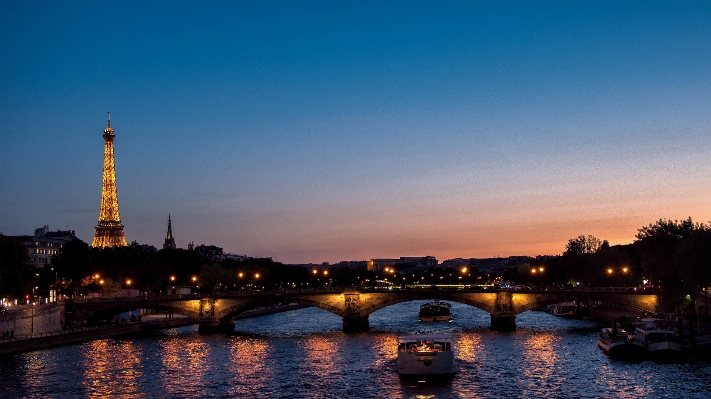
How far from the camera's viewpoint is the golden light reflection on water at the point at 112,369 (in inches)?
1971

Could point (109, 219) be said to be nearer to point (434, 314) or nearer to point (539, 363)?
point (434, 314)

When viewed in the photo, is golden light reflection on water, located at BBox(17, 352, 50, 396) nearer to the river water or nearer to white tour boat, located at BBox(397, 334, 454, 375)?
the river water

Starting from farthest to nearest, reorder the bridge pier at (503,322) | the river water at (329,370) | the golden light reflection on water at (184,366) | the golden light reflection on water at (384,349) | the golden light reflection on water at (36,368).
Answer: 1. the bridge pier at (503,322)
2. the golden light reflection on water at (384,349)
3. the golden light reflection on water at (36,368)
4. the golden light reflection on water at (184,366)
5. the river water at (329,370)

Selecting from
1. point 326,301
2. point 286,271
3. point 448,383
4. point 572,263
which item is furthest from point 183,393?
point 286,271

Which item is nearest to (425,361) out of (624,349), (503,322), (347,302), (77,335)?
(624,349)

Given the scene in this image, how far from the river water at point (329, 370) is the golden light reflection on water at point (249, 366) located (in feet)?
0.26

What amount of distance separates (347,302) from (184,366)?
39.3m

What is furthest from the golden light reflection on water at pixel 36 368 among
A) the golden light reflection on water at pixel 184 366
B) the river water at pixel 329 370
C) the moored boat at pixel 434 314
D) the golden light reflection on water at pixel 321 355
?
the moored boat at pixel 434 314

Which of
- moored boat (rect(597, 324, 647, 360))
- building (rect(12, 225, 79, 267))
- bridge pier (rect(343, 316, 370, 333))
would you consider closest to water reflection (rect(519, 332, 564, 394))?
moored boat (rect(597, 324, 647, 360))

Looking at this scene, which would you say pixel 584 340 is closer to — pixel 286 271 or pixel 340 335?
pixel 340 335

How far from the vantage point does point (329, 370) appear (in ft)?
191

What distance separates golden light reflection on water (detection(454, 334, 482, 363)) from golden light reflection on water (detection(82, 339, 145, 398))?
84.1ft

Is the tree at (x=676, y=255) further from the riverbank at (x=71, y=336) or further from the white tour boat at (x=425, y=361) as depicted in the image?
the riverbank at (x=71, y=336)

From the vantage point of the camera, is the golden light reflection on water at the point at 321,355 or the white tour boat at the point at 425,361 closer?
the white tour boat at the point at 425,361
